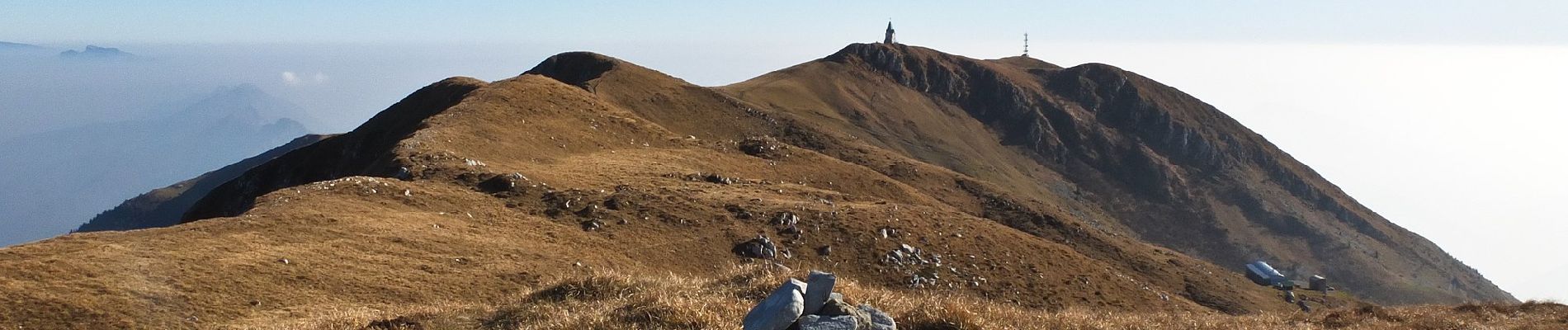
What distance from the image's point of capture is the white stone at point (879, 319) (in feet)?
33.0

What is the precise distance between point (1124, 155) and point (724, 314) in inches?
5818

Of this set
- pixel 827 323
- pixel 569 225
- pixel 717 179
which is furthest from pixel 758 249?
pixel 827 323

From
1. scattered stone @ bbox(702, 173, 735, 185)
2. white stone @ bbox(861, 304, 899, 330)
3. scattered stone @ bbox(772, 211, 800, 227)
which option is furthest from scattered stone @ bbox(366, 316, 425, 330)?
scattered stone @ bbox(702, 173, 735, 185)

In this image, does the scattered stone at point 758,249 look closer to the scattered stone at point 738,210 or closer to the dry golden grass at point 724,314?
the scattered stone at point 738,210

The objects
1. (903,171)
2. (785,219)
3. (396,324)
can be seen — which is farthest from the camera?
(903,171)

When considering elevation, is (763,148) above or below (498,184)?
above

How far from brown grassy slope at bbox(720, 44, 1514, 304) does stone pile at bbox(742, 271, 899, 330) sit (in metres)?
90.3

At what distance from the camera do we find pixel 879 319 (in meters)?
10.3

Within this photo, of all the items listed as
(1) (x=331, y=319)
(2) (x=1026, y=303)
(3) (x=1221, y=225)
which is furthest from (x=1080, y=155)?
(1) (x=331, y=319)

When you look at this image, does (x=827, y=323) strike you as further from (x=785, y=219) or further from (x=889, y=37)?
(x=889, y=37)

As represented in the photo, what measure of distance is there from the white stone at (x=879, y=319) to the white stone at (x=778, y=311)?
0.83 metres

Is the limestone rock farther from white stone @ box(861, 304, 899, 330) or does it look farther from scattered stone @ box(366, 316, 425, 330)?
scattered stone @ box(366, 316, 425, 330)

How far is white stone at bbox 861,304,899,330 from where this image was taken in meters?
10.0

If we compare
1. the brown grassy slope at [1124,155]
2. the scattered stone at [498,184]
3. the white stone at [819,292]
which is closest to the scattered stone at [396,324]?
the white stone at [819,292]
